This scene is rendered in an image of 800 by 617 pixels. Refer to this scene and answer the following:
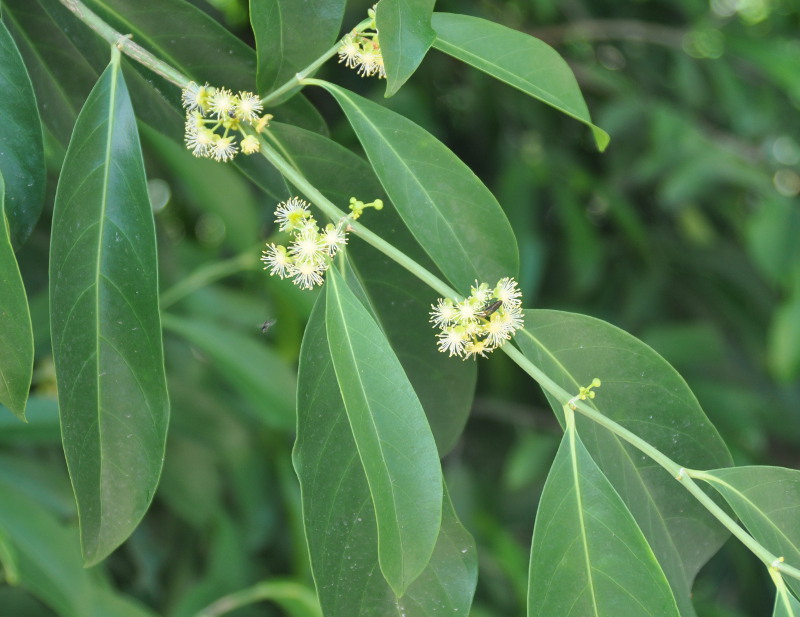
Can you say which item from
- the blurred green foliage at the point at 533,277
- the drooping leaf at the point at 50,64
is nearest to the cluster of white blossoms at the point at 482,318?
the drooping leaf at the point at 50,64

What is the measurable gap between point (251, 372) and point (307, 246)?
720 mm

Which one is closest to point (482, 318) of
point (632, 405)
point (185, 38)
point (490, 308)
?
point (490, 308)

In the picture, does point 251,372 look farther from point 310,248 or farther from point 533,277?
point 310,248

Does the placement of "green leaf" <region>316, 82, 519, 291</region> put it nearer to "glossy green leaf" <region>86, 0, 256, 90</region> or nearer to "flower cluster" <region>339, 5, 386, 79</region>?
"flower cluster" <region>339, 5, 386, 79</region>

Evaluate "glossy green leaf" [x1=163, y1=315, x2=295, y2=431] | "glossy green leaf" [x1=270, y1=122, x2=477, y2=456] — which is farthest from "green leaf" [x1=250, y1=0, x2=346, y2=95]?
"glossy green leaf" [x1=163, y1=315, x2=295, y2=431]

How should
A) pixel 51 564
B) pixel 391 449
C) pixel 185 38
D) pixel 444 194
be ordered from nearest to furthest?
pixel 391 449
pixel 444 194
pixel 185 38
pixel 51 564

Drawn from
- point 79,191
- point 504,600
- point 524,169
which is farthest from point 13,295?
point 524,169

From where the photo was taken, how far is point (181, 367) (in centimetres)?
133

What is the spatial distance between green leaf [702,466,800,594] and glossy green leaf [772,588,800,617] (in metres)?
0.03

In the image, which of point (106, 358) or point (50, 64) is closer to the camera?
point (106, 358)

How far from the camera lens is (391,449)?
17.0 inches

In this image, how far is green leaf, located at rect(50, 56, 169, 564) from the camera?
0.50 metres

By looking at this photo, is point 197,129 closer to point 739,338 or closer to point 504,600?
point 504,600

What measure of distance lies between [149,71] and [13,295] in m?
0.20
